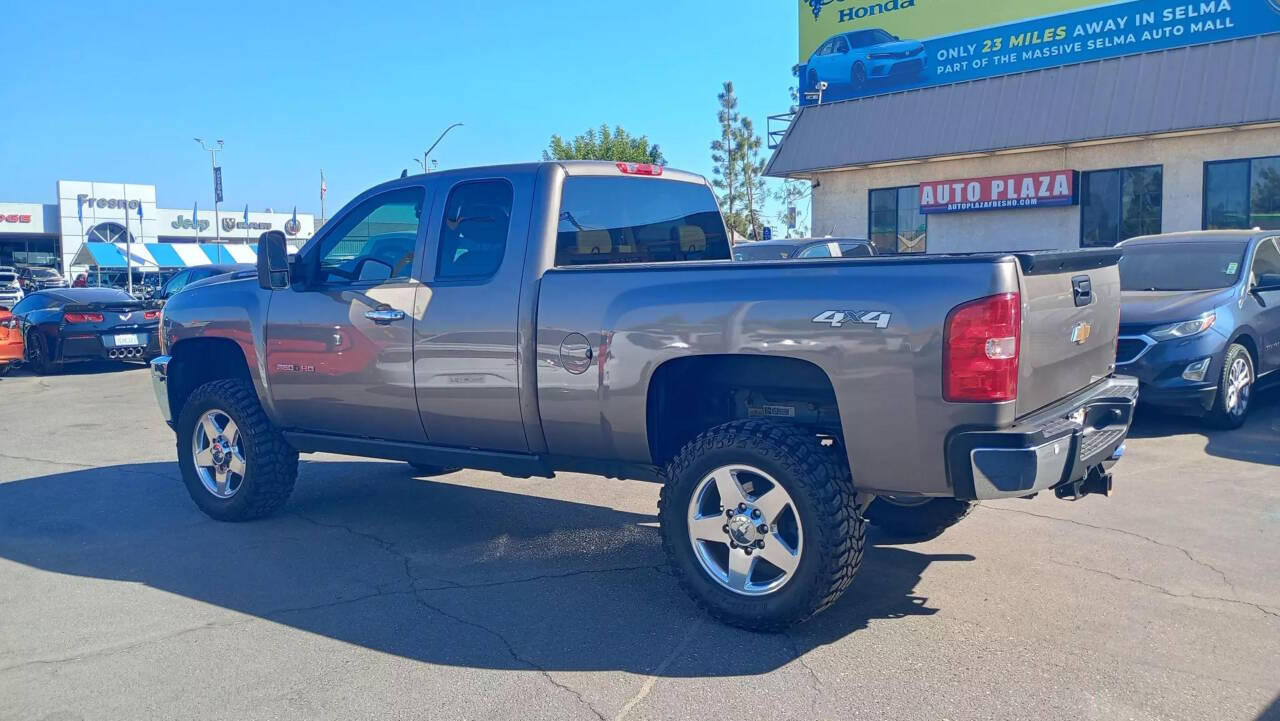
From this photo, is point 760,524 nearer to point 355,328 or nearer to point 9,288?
point 355,328

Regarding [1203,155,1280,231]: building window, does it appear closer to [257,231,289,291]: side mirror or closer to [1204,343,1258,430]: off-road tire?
[1204,343,1258,430]: off-road tire

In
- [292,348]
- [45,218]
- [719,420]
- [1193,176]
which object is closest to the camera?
[719,420]

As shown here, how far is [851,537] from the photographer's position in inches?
169

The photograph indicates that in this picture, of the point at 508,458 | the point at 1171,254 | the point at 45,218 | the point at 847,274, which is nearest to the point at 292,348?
the point at 508,458

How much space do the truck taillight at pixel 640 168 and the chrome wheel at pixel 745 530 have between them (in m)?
2.17

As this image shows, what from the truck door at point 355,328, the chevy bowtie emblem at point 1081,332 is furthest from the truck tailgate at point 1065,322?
the truck door at point 355,328

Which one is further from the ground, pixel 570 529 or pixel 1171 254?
pixel 1171 254

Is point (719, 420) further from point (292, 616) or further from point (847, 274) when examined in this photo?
point (292, 616)

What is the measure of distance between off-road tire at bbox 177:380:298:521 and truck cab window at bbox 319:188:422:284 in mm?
977

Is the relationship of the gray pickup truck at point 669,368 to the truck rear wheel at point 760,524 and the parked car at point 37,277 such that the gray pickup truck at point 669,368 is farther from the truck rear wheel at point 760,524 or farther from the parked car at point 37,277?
the parked car at point 37,277

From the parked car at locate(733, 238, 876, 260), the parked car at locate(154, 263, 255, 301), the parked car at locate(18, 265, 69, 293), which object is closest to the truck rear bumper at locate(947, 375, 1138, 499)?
the parked car at locate(733, 238, 876, 260)

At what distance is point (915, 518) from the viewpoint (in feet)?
18.8

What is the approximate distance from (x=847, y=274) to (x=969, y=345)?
570 mm

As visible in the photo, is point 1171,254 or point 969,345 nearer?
point 969,345
